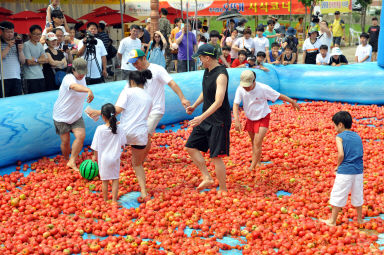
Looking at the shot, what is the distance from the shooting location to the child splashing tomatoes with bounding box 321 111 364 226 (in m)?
4.99

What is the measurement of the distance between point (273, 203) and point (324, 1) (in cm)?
2770

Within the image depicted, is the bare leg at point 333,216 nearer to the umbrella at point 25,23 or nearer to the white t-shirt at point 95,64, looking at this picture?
the white t-shirt at point 95,64

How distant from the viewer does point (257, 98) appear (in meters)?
7.15

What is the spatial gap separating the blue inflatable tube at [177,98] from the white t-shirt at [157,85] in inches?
86.2

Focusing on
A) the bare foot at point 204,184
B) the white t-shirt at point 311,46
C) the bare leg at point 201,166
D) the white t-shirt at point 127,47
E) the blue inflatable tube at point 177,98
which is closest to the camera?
the bare leg at point 201,166

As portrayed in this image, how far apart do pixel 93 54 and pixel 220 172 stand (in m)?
5.17

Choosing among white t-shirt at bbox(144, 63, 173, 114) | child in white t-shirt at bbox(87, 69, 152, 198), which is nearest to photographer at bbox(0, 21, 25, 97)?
white t-shirt at bbox(144, 63, 173, 114)

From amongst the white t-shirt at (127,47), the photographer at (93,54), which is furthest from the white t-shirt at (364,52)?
the photographer at (93,54)

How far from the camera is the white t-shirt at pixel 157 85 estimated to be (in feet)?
23.1

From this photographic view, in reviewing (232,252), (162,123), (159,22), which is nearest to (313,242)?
(232,252)

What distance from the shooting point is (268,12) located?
2836 cm

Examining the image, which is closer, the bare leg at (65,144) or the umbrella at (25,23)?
the bare leg at (65,144)

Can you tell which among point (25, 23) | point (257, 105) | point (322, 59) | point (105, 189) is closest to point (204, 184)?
point (105, 189)

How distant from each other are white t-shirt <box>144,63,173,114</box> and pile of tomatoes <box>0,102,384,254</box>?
1082 millimetres
